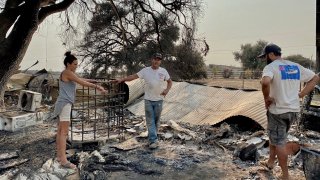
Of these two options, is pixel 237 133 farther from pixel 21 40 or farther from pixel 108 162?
pixel 21 40

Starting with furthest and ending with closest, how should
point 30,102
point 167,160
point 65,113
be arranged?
point 30,102 < point 167,160 < point 65,113

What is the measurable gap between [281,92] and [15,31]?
736 cm

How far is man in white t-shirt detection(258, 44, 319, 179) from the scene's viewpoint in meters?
4.51

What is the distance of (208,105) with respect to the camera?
32.5ft

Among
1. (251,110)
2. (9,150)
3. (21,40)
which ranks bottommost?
(9,150)

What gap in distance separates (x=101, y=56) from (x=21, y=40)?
1744 cm

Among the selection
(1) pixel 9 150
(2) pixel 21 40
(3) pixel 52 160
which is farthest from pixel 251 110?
(2) pixel 21 40

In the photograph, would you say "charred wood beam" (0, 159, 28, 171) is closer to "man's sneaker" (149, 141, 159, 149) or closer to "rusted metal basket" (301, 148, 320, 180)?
"man's sneaker" (149, 141, 159, 149)

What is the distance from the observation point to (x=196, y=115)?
9.70m

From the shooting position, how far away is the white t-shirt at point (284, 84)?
451 centimetres

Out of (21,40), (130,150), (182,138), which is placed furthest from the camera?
(21,40)

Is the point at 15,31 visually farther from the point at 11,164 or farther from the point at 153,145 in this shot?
the point at 153,145

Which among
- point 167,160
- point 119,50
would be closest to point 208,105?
point 167,160

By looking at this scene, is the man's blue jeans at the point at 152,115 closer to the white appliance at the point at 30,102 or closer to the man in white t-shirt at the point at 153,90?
the man in white t-shirt at the point at 153,90
